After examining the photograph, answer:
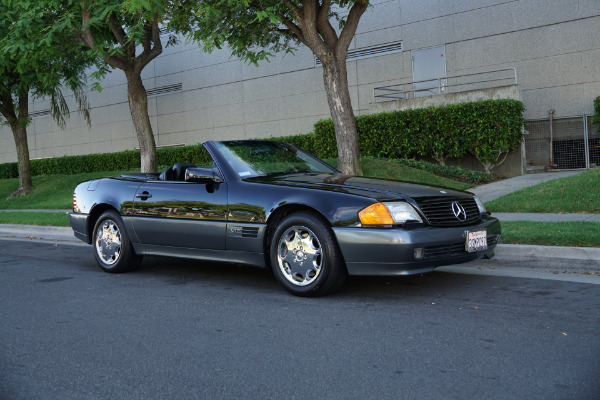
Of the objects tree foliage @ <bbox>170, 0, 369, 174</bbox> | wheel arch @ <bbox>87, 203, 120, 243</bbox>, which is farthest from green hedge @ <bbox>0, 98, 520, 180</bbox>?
wheel arch @ <bbox>87, 203, 120, 243</bbox>

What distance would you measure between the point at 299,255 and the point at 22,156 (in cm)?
1960

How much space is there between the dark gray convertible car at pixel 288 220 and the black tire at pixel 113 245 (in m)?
0.01

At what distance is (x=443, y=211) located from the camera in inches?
205

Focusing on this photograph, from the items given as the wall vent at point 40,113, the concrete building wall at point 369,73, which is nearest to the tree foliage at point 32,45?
the concrete building wall at point 369,73

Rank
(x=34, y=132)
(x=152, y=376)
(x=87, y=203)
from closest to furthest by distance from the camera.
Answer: (x=152, y=376) → (x=87, y=203) → (x=34, y=132)

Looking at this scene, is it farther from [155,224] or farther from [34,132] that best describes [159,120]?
[155,224]

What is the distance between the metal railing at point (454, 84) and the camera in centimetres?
1822

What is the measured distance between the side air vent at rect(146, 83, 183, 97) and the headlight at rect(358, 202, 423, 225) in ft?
76.3

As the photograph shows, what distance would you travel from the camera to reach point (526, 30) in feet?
59.2

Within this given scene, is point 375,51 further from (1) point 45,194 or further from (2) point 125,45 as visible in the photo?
(1) point 45,194

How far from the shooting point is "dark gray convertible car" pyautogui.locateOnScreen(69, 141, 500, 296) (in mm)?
4930

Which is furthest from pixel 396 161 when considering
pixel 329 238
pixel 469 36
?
pixel 329 238

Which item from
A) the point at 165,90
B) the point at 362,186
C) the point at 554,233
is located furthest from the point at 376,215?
the point at 165,90

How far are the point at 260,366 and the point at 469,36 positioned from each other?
57.8 feet
